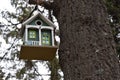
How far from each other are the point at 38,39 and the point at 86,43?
0.56m

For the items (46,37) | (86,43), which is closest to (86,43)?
(86,43)

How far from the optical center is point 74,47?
2.18 metres

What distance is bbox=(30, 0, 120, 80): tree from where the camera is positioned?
202 centimetres

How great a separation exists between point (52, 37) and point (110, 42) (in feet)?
2.00

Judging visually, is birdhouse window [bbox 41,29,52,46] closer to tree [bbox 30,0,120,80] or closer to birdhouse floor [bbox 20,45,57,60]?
birdhouse floor [bbox 20,45,57,60]

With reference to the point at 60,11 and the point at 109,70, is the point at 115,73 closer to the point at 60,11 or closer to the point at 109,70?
the point at 109,70

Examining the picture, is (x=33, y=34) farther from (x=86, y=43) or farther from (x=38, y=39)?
(x=86, y=43)

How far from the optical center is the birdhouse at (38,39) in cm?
248

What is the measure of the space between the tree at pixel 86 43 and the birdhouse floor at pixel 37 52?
0.21 meters

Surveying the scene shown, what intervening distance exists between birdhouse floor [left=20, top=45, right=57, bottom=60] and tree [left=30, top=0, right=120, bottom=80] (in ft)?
0.70

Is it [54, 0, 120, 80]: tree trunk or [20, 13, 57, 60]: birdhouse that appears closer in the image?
[54, 0, 120, 80]: tree trunk

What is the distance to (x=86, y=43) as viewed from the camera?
Result: 214 cm

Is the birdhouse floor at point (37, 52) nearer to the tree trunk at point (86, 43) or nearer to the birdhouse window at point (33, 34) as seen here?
the birdhouse window at point (33, 34)

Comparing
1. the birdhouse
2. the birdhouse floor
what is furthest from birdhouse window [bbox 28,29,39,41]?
the birdhouse floor
